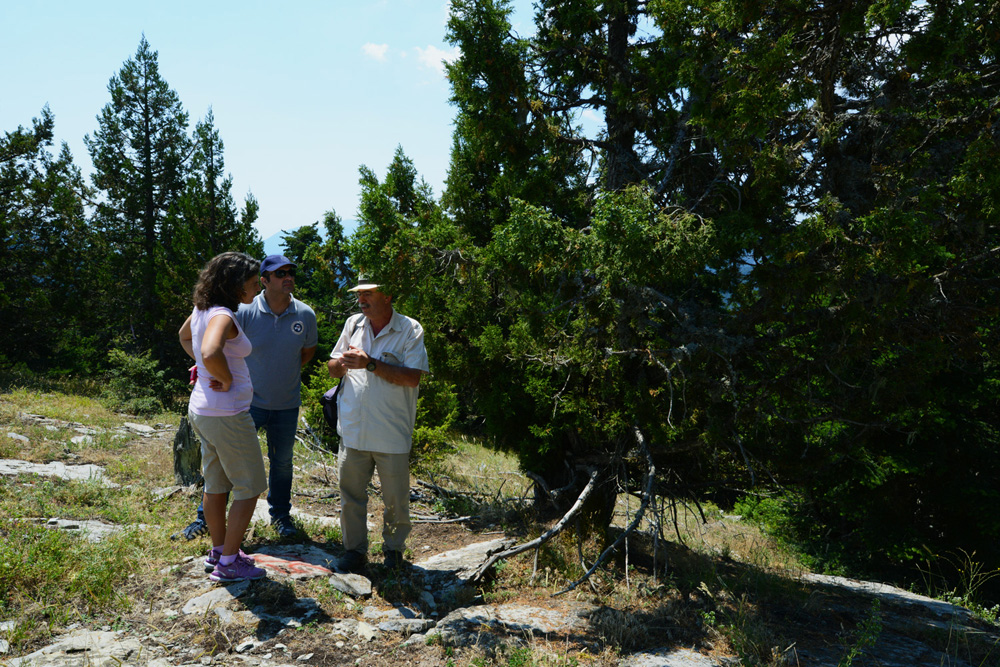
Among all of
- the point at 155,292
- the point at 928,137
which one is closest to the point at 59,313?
the point at 155,292

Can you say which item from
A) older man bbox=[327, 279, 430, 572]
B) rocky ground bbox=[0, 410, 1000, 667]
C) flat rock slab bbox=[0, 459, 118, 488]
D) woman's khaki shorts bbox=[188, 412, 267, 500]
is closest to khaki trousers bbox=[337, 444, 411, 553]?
older man bbox=[327, 279, 430, 572]

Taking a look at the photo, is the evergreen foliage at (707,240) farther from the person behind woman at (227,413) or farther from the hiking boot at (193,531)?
the hiking boot at (193,531)

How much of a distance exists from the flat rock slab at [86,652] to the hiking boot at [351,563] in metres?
1.37

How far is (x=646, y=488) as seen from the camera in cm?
482

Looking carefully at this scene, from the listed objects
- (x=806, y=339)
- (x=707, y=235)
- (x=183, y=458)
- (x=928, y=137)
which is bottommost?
(x=183, y=458)

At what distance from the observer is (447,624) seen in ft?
13.0

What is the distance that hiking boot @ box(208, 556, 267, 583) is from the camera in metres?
4.14

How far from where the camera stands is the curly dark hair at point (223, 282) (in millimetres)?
4059

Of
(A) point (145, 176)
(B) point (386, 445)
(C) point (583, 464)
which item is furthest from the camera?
(A) point (145, 176)

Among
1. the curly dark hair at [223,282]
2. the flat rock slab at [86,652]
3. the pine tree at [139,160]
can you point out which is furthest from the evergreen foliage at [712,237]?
the pine tree at [139,160]

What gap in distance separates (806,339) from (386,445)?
3447mm

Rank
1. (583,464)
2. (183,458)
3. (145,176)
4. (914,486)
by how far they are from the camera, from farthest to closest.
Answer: (145,176) < (914,486) < (183,458) < (583,464)

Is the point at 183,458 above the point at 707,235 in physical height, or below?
below

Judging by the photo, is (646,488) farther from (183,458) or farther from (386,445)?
(183,458)
